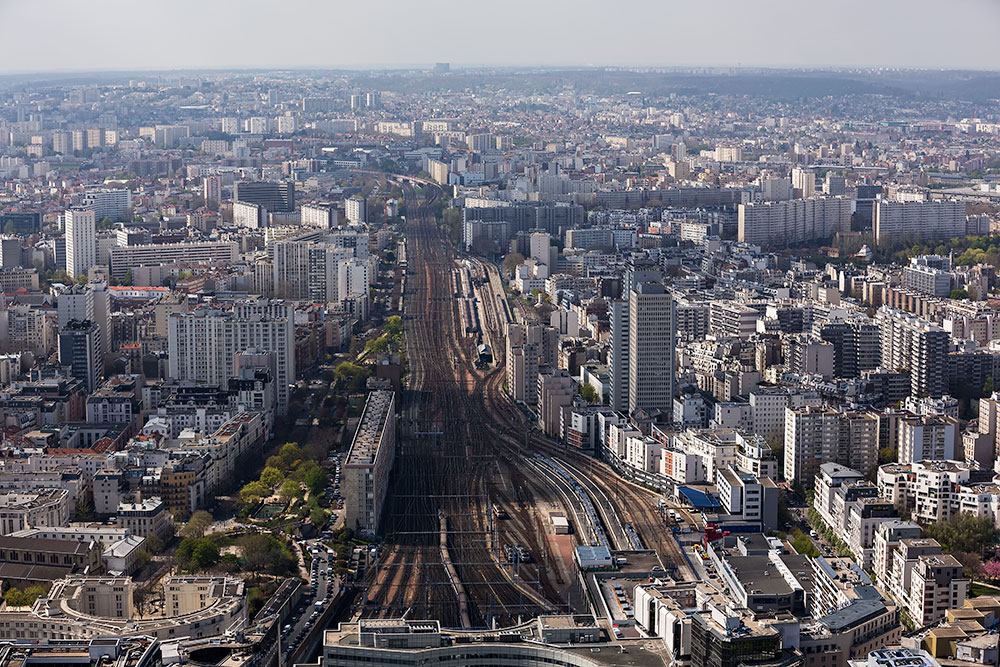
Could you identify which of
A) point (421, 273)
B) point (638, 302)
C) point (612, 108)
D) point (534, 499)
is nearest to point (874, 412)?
point (638, 302)

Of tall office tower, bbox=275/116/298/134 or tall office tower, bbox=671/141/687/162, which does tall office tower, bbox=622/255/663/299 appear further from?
tall office tower, bbox=275/116/298/134

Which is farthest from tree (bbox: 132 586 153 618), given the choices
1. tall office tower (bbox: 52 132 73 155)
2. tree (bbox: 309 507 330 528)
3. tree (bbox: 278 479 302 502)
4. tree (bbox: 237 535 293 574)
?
tall office tower (bbox: 52 132 73 155)

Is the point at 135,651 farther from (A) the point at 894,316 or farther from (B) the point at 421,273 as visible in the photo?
(B) the point at 421,273

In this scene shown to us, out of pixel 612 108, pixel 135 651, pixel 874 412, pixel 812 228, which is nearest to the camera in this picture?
pixel 135 651

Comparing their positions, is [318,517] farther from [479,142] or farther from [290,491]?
[479,142]

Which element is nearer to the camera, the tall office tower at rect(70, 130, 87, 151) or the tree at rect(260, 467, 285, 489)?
the tree at rect(260, 467, 285, 489)

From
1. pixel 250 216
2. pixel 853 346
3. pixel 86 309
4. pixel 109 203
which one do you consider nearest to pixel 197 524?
pixel 86 309

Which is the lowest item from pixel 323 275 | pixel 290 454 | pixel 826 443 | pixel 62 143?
pixel 290 454
